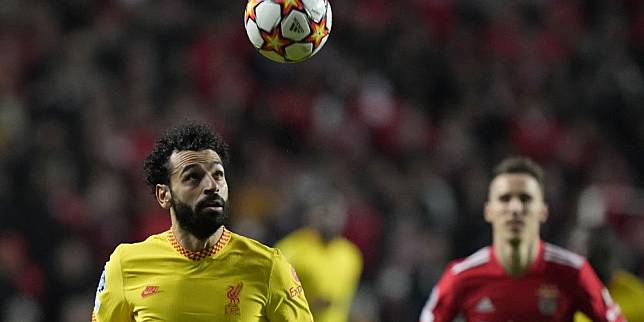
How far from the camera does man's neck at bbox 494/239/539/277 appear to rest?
637 centimetres

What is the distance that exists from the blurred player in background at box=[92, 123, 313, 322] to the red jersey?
68.1 inches

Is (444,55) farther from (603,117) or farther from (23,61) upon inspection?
(23,61)

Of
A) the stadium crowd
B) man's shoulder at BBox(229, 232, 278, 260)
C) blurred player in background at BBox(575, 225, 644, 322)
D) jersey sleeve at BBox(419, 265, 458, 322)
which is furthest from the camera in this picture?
the stadium crowd

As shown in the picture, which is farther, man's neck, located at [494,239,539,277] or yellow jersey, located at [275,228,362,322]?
yellow jersey, located at [275,228,362,322]

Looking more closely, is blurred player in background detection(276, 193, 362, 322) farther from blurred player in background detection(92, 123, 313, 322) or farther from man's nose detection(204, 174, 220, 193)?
man's nose detection(204, 174, 220, 193)

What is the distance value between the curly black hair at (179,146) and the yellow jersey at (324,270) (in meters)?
3.59

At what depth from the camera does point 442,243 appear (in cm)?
1107

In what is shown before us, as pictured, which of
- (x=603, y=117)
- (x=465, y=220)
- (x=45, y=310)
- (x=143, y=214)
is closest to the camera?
(x=45, y=310)

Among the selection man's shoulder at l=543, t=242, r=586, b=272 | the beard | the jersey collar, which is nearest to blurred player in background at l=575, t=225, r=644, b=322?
man's shoulder at l=543, t=242, r=586, b=272

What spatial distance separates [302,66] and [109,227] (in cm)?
335

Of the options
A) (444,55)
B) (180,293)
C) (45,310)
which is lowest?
(180,293)

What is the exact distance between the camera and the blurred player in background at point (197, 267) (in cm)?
479

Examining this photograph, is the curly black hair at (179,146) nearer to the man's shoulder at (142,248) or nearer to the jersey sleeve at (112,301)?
the man's shoulder at (142,248)

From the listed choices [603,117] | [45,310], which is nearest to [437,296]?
[45,310]
